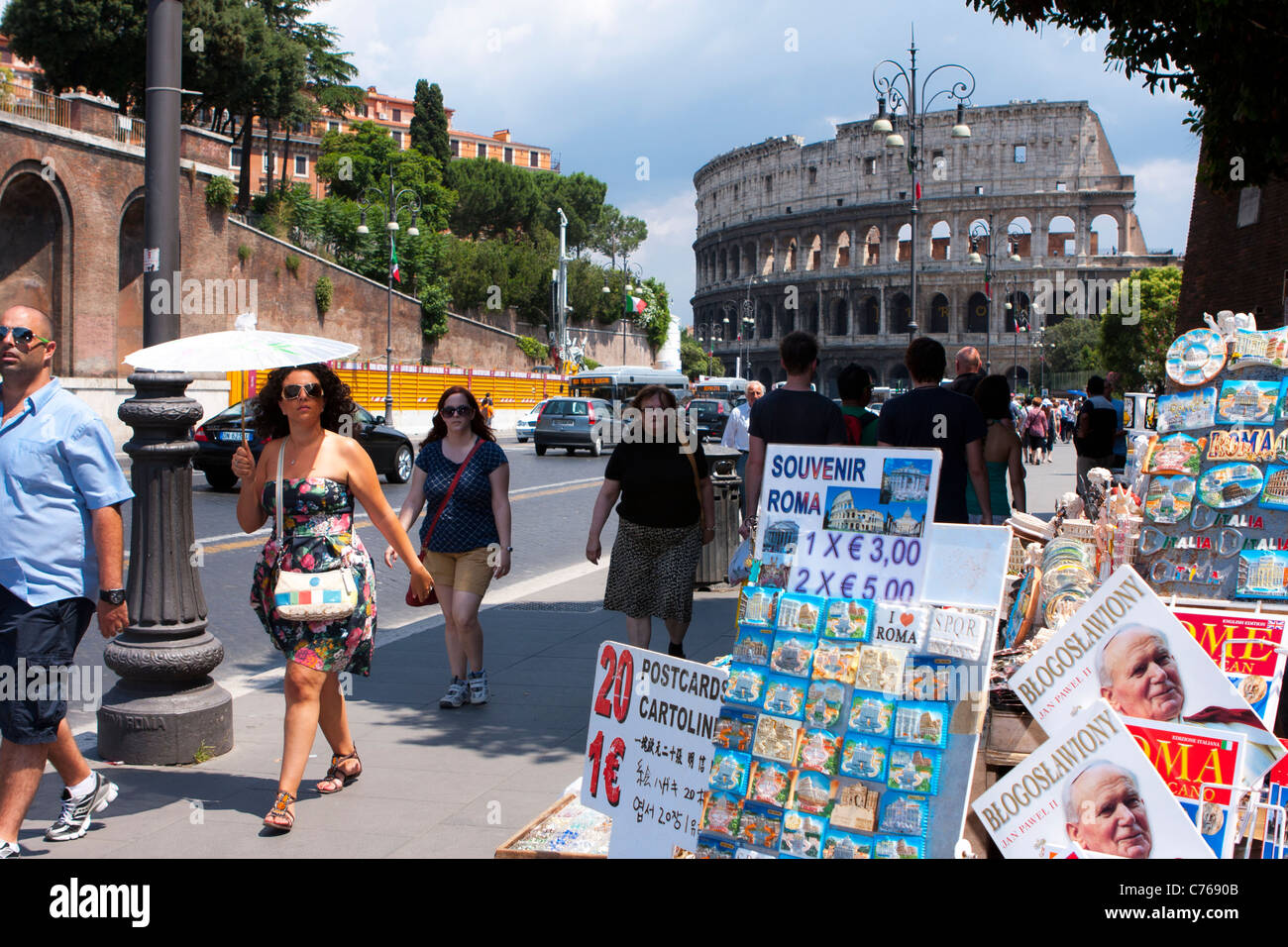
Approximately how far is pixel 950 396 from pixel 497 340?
2142 inches

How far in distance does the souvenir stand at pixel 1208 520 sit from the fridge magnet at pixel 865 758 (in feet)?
1.88

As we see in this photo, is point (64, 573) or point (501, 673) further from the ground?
point (64, 573)

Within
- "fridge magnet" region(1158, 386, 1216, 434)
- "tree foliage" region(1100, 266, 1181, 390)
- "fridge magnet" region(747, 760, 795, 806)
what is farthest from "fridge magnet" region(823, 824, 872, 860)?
"tree foliage" region(1100, 266, 1181, 390)

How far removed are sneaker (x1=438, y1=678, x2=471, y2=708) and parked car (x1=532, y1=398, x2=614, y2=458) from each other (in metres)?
23.0

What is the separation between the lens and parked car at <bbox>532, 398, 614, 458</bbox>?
2920cm

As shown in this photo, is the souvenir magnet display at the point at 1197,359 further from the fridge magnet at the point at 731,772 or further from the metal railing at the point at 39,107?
the metal railing at the point at 39,107

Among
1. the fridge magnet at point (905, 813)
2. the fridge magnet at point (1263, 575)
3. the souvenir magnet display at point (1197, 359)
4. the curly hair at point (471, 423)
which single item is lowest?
the fridge magnet at point (905, 813)

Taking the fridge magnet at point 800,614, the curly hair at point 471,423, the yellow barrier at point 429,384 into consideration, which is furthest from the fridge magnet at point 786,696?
the yellow barrier at point 429,384

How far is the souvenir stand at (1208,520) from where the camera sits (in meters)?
3.68

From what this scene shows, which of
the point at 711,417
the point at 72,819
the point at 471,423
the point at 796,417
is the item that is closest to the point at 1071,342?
the point at 711,417

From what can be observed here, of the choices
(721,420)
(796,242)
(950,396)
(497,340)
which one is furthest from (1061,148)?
(950,396)

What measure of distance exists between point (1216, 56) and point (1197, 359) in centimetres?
276

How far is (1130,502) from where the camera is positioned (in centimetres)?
448
